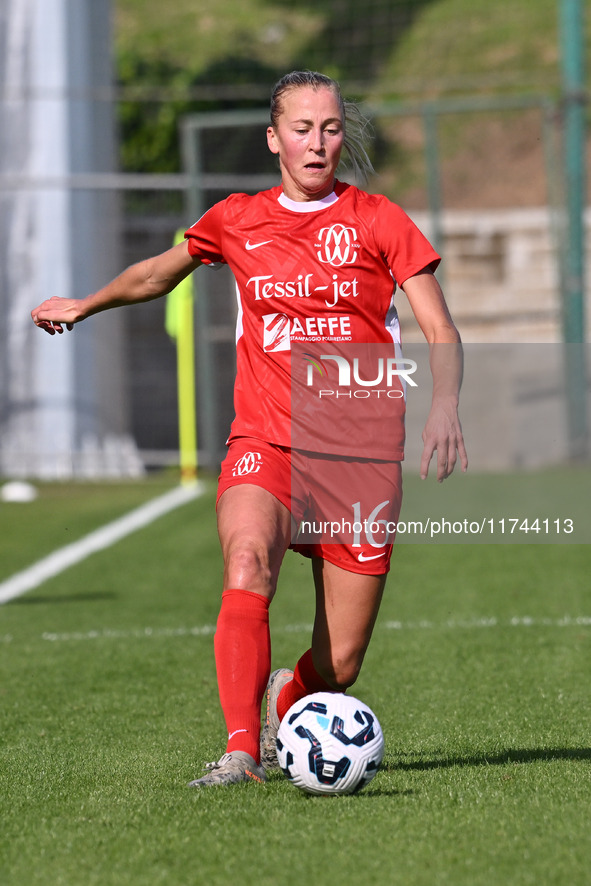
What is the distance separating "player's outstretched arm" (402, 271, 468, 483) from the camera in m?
3.27

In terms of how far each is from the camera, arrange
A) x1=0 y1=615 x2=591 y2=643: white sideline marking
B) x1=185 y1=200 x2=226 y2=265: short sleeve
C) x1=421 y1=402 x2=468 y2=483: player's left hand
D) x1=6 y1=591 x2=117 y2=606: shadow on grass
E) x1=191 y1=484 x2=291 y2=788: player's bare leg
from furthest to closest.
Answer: x1=6 y1=591 x2=117 y2=606: shadow on grass < x1=0 y1=615 x2=591 y2=643: white sideline marking < x1=185 y1=200 x2=226 y2=265: short sleeve < x1=191 y1=484 x2=291 y2=788: player's bare leg < x1=421 y1=402 x2=468 y2=483: player's left hand

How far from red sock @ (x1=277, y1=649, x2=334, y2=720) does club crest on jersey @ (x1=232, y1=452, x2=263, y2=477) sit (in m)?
0.62

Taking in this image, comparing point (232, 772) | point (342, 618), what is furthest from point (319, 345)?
point (232, 772)

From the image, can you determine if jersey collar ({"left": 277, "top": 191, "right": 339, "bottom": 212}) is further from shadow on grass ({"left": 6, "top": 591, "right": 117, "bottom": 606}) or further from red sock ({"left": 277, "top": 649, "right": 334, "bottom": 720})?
shadow on grass ({"left": 6, "top": 591, "right": 117, "bottom": 606})

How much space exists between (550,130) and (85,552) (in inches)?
286

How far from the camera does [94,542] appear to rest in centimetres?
934

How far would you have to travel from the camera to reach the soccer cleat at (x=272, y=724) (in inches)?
152

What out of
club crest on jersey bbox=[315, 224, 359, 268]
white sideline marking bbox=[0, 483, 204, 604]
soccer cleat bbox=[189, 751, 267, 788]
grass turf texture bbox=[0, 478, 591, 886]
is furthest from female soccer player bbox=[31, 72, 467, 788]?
white sideline marking bbox=[0, 483, 204, 604]

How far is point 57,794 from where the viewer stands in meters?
3.44

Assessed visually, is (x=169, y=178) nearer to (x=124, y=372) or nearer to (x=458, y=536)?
(x=124, y=372)

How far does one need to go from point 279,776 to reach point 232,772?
1.06 ft

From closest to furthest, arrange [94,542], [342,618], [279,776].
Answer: [279,776]
[342,618]
[94,542]

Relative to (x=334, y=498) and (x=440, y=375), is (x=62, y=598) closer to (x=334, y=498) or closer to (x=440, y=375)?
(x=334, y=498)

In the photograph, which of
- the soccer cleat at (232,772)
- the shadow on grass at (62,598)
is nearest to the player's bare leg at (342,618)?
the soccer cleat at (232,772)
